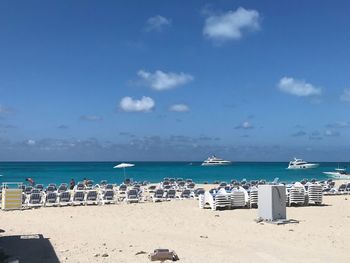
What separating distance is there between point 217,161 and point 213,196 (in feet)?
417

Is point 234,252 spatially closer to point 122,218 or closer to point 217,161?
point 122,218

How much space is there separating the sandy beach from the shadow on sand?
0.11 m

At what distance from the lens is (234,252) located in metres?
8.95

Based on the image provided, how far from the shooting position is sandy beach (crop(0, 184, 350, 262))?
28.8 ft

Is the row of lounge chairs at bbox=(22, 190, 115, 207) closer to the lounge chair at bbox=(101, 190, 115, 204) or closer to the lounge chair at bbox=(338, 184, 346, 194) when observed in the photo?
the lounge chair at bbox=(101, 190, 115, 204)

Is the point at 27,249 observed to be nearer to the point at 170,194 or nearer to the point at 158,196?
the point at 158,196

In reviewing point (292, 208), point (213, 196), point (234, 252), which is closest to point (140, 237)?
point (234, 252)

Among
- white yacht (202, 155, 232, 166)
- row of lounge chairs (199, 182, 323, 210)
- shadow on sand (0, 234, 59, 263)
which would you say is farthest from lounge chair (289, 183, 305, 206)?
white yacht (202, 155, 232, 166)

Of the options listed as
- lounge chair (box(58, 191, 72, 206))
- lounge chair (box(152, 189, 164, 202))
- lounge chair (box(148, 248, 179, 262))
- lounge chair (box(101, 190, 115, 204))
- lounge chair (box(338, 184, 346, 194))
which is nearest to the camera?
lounge chair (box(148, 248, 179, 262))

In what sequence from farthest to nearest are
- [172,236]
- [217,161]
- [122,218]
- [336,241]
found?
[217,161], [122,218], [172,236], [336,241]

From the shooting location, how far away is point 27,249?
9.22 m

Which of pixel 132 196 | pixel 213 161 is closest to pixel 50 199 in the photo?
pixel 132 196

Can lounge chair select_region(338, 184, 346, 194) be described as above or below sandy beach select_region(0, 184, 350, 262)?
above

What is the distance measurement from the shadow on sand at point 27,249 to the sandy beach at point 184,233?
11 cm
